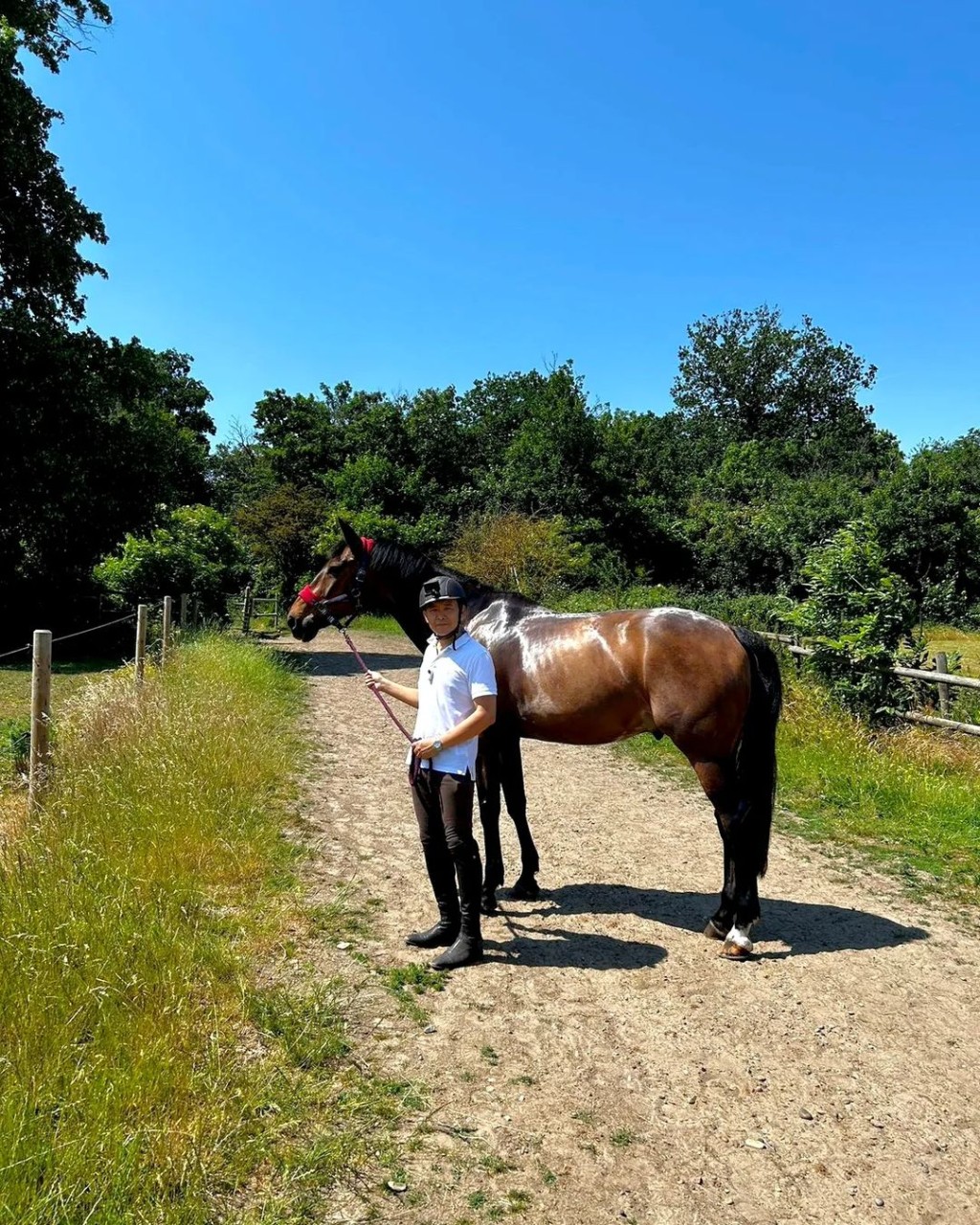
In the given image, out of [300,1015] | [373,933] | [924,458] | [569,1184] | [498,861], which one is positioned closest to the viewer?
[569,1184]

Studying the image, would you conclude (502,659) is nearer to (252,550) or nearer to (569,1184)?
(569,1184)

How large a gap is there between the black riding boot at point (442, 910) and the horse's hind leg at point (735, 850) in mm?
1463

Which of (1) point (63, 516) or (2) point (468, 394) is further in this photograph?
(2) point (468, 394)

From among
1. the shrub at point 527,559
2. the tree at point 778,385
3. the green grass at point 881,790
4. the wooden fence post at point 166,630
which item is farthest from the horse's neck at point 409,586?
the tree at point 778,385

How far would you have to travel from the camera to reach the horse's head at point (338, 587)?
5273mm

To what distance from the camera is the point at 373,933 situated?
403cm

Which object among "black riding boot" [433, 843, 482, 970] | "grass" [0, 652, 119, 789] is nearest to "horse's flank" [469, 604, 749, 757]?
"black riding boot" [433, 843, 482, 970]

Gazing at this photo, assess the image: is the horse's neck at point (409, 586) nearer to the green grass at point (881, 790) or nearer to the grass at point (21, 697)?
the green grass at point (881, 790)

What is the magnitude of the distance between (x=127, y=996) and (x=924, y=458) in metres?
30.6

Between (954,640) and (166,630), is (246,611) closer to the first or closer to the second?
(166,630)

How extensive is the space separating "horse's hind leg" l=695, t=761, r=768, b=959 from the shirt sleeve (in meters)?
1.38

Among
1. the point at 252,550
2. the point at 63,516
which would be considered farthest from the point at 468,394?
the point at 63,516

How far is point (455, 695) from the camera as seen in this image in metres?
3.72

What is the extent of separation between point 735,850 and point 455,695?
184 cm
